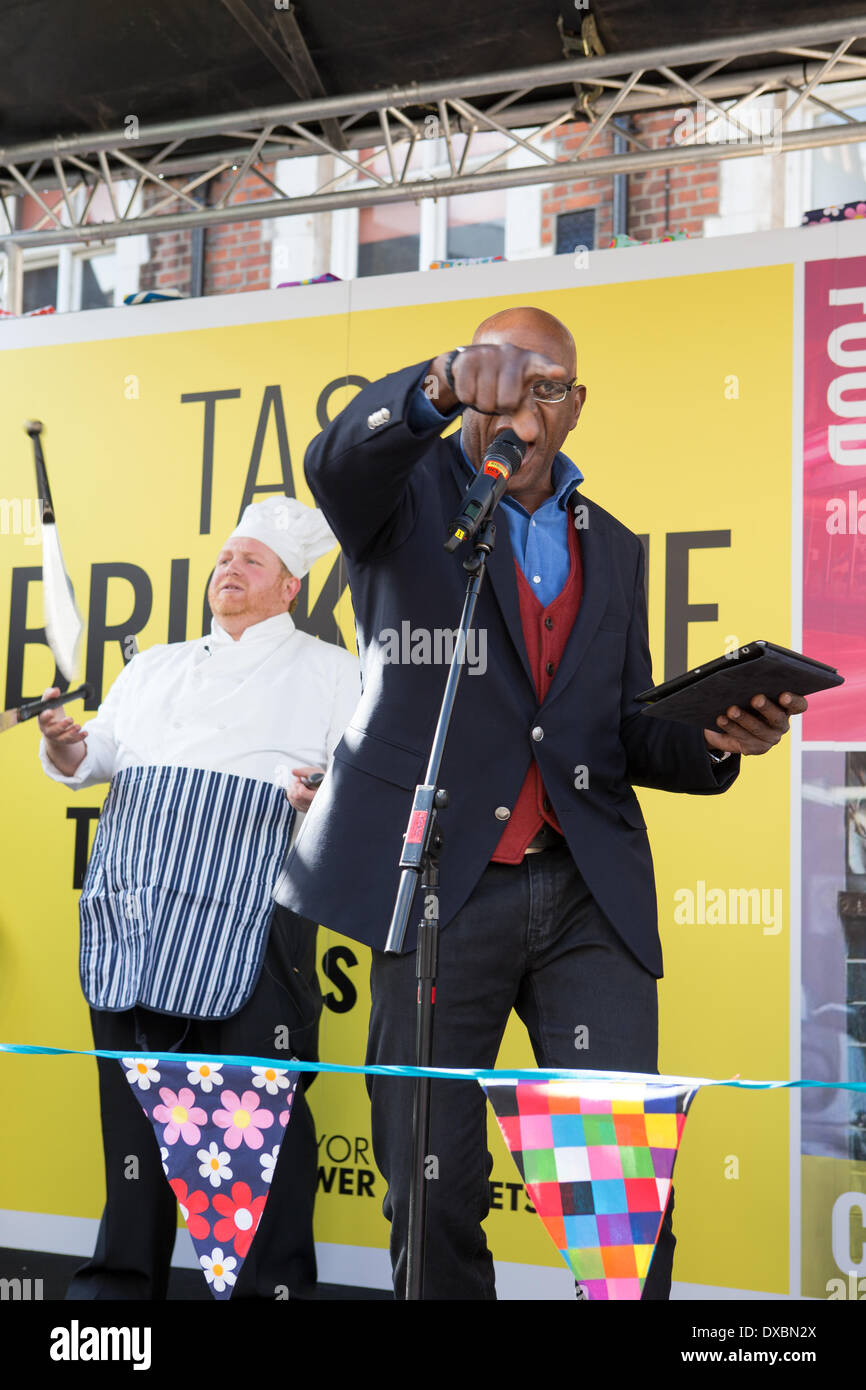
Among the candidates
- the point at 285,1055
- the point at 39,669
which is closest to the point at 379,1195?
the point at 285,1055

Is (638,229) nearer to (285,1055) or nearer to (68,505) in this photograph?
(68,505)

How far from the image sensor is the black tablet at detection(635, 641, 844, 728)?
185 cm

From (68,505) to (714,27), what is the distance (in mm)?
2349

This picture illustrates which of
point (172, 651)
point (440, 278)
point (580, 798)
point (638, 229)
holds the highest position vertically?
point (638, 229)

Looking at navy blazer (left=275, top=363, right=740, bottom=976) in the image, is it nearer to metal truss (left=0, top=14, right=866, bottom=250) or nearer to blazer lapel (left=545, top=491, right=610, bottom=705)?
blazer lapel (left=545, top=491, right=610, bottom=705)

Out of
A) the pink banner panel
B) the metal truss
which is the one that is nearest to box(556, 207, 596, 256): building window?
the metal truss

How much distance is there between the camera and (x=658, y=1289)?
1985 mm

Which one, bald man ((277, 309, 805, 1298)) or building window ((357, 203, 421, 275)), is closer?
bald man ((277, 309, 805, 1298))

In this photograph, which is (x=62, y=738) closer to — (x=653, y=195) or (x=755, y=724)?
(x=755, y=724)

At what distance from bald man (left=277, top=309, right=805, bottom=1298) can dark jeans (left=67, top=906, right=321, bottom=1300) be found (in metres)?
1.19

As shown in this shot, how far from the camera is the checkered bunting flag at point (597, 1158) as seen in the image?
181cm

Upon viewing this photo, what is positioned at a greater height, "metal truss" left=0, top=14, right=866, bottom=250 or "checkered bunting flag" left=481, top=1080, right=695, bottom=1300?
"metal truss" left=0, top=14, right=866, bottom=250

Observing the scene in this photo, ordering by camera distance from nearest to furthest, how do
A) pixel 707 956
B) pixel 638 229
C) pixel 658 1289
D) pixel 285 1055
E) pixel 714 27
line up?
pixel 658 1289 → pixel 285 1055 → pixel 707 956 → pixel 714 27 → pixel 638 229

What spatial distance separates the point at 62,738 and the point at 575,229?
529 centimetres
